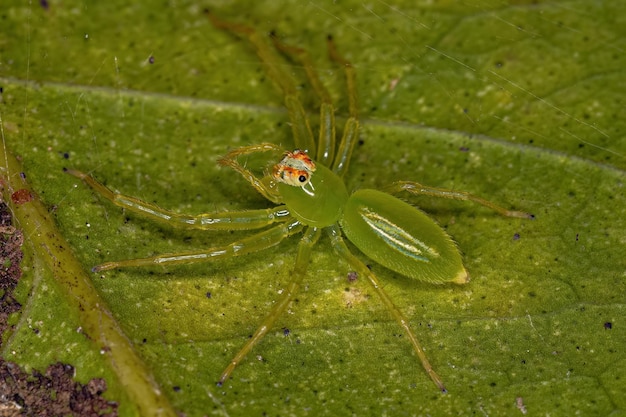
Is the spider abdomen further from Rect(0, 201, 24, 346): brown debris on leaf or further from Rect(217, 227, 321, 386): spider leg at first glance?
Rect(0, 201, 24, 346): brown debris on leaf

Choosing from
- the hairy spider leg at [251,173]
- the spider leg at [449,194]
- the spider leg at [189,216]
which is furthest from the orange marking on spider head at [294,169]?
the spider leg at [449,194]

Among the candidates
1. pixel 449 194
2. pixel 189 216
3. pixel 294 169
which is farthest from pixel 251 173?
pixel 449 194

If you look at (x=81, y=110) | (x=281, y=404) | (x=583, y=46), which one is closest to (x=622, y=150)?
(x=583, y=46)

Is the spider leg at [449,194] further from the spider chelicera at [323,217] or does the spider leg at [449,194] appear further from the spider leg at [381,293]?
the spider leg at [381,293]

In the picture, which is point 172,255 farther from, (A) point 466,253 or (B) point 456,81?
(B) point 456,81

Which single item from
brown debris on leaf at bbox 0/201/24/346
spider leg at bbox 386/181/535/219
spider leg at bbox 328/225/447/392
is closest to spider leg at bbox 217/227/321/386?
spider leg at bbox 328/225/447/392
